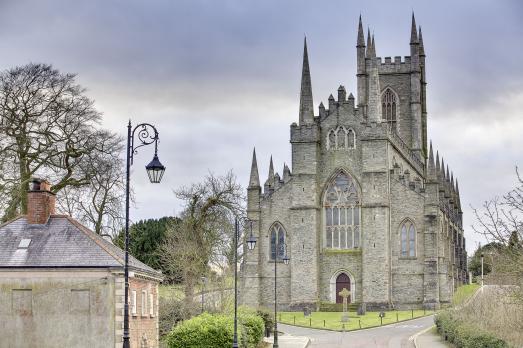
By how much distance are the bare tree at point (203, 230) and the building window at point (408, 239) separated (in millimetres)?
13172

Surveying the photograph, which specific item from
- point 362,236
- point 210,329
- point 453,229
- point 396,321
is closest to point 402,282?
point 362,236

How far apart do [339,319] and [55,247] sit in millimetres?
30582

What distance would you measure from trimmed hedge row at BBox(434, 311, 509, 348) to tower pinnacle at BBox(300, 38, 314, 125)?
25479 mm

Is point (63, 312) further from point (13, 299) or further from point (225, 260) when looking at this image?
point (225, 260)

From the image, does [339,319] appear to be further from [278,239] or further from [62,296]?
[62,296]

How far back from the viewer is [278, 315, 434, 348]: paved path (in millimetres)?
46688

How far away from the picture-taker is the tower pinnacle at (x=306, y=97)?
238 feet

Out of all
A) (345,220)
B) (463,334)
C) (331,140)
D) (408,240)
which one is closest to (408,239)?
(408,240)

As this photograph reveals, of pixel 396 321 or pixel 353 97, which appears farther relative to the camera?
pixel 353 97

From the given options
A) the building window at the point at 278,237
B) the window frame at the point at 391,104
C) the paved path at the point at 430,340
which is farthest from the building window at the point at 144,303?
the window frame at the point at 391,104

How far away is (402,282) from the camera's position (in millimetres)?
69812

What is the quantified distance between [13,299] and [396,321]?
31.9m

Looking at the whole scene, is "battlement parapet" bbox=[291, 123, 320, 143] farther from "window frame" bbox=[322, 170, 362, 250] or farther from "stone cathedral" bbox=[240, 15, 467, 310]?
"window frame" bbox=[322, 170, 362, 250]

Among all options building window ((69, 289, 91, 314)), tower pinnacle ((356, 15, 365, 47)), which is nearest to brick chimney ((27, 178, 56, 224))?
building window ((69, 289, 91, 314))
